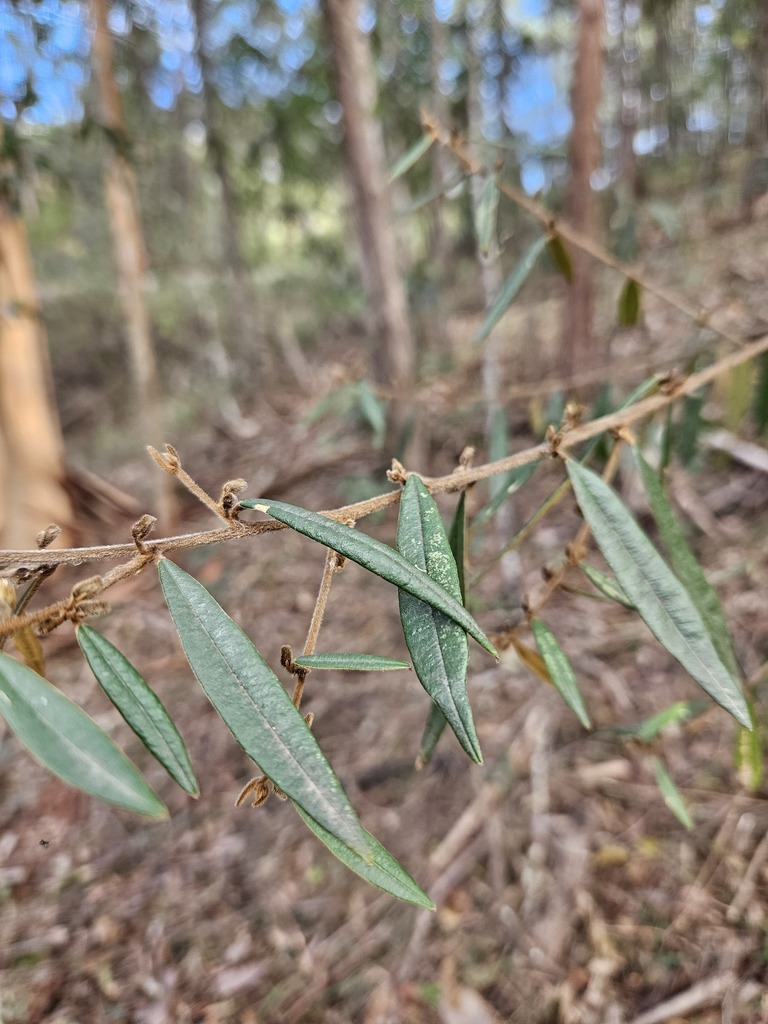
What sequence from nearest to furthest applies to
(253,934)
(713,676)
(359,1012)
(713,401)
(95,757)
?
(95,757)
(713,676)
(359,1012)
(253,934)
(713,401)

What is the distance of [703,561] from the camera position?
196 centimetres

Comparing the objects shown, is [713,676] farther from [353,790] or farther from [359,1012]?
[353,790]

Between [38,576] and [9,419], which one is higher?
[9,419]

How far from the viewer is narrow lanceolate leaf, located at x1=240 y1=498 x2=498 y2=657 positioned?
367 mm

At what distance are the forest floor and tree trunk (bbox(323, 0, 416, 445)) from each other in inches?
26.8

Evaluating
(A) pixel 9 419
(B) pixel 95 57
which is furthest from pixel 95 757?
(B) pixel 95 57

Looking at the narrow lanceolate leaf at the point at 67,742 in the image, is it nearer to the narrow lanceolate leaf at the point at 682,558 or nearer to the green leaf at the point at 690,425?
the narrow lanceolate leaf at the point at 682,558

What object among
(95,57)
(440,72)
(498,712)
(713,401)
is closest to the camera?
(498,712)

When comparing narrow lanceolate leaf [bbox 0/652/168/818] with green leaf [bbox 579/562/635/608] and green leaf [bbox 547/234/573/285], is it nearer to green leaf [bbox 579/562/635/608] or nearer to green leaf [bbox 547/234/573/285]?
green leaf [bbox 579/562/635/608]

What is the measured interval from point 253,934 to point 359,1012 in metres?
0.27

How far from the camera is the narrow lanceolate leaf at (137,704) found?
333 millimetres

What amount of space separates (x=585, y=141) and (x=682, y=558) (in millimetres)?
2233

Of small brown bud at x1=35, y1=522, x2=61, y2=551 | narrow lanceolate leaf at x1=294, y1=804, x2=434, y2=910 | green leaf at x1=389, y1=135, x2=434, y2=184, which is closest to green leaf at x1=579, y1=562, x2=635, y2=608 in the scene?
narrow lanceolate leaf at x1=294, y1=804, x2=434, y2=910

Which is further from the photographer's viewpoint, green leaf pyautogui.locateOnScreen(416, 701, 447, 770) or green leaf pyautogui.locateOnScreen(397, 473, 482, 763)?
green leaf pyautogui.locateOnScreen(416, 701, 447, 770)
